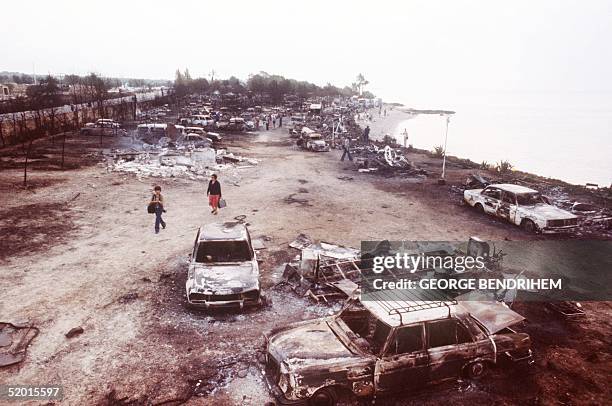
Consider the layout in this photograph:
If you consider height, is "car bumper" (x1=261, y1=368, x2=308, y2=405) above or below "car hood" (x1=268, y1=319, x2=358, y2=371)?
below

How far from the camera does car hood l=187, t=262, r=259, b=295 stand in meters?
8.04

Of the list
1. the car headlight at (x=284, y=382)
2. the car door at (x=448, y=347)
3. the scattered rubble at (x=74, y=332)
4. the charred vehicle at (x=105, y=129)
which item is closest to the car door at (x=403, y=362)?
the car door at (x=448, y=347)

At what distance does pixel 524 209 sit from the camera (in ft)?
47.1

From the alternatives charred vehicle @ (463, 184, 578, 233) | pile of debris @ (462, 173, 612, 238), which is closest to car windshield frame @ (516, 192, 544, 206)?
charred vehicle @ (463, 184, 578, 233)

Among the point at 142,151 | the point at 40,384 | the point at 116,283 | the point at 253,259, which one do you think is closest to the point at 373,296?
the point at 253,259

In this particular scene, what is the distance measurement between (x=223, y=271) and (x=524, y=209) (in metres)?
11.3

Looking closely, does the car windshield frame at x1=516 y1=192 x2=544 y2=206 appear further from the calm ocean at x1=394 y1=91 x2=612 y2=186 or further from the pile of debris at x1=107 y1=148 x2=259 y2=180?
the calm ocean at x1=394 y1=91 x2=612 y2=186

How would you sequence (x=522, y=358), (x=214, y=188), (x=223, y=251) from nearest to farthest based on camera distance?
(x=522, y=358) < (x=223, y=251) < (x=214, y=188)

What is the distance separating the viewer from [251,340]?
23.9ft

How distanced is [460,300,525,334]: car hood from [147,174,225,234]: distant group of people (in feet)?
29.7

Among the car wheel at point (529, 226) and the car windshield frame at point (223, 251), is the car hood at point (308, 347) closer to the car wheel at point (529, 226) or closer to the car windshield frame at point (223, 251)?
the car windshield frame at point (223, 251)

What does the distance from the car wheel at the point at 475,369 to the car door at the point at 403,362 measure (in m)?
0.75

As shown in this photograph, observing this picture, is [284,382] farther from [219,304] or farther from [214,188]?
[214,188]

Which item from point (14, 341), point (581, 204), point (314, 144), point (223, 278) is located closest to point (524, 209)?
point (581, 204)
